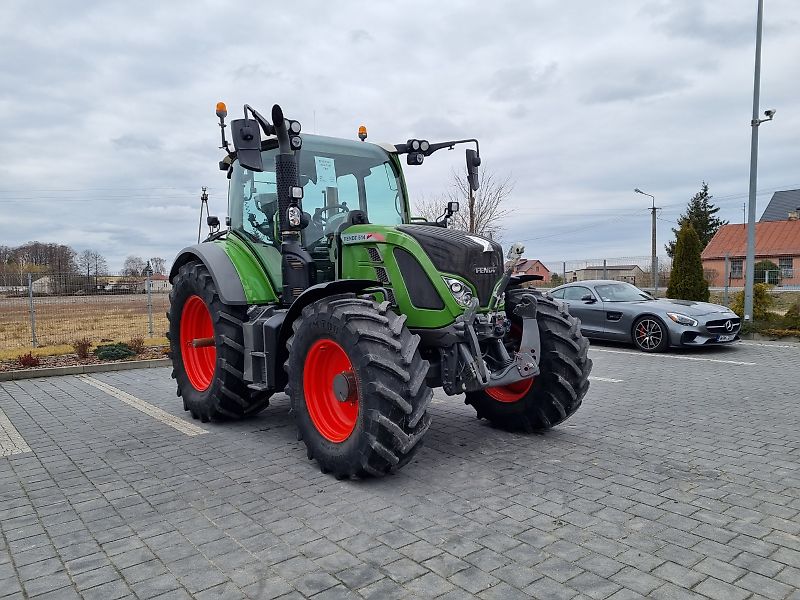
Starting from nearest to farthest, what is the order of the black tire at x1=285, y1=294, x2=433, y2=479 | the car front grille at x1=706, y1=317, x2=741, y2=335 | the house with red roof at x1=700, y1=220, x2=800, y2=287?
the black tire at x1=285, y1=294, x2=433, y2=479 → the car front grille at x1=706, y1=317, x2=741, y2=335 → the house with red roof at x1=700, y1=220, x2=800, y2=287

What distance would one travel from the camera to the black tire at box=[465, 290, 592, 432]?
5168mm

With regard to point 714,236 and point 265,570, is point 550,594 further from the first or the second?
point 714,236

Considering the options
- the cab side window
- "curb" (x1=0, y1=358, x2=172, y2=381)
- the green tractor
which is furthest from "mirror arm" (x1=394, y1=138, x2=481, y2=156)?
"curb" (x1=0, y1=358, x2=172, y2=381)

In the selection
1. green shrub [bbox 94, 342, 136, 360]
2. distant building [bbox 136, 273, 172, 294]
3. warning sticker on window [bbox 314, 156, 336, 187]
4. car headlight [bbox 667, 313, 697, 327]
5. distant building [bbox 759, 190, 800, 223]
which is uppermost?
distant building [bbox 759, 190, 800, 223]

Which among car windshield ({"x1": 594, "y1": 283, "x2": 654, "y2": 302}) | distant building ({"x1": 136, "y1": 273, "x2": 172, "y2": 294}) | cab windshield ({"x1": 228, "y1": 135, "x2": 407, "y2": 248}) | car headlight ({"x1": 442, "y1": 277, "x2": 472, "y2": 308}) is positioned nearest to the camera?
car headlight ({"x1": 442, "y1": 277, "x2": 472, "y2": 308})

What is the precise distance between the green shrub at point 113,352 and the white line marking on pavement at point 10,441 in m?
4.14

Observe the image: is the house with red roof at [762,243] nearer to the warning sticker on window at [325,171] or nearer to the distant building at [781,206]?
the distant building at [781,206]

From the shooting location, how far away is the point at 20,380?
891 cm

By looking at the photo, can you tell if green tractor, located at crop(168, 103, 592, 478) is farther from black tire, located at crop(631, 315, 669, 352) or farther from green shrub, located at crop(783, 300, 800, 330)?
green shrub, located at crop(783, 300, 800, 330)

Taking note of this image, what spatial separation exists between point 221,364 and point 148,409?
1729 mm

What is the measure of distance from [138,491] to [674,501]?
356 centimetres

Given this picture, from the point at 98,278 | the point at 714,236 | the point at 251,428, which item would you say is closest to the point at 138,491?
the point at 251,428

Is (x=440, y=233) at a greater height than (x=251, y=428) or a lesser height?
greater

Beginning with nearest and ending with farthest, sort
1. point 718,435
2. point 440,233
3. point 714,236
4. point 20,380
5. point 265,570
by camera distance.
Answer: point 265,570, point 440,233, point 718,435, point 20,380, point 714,236
